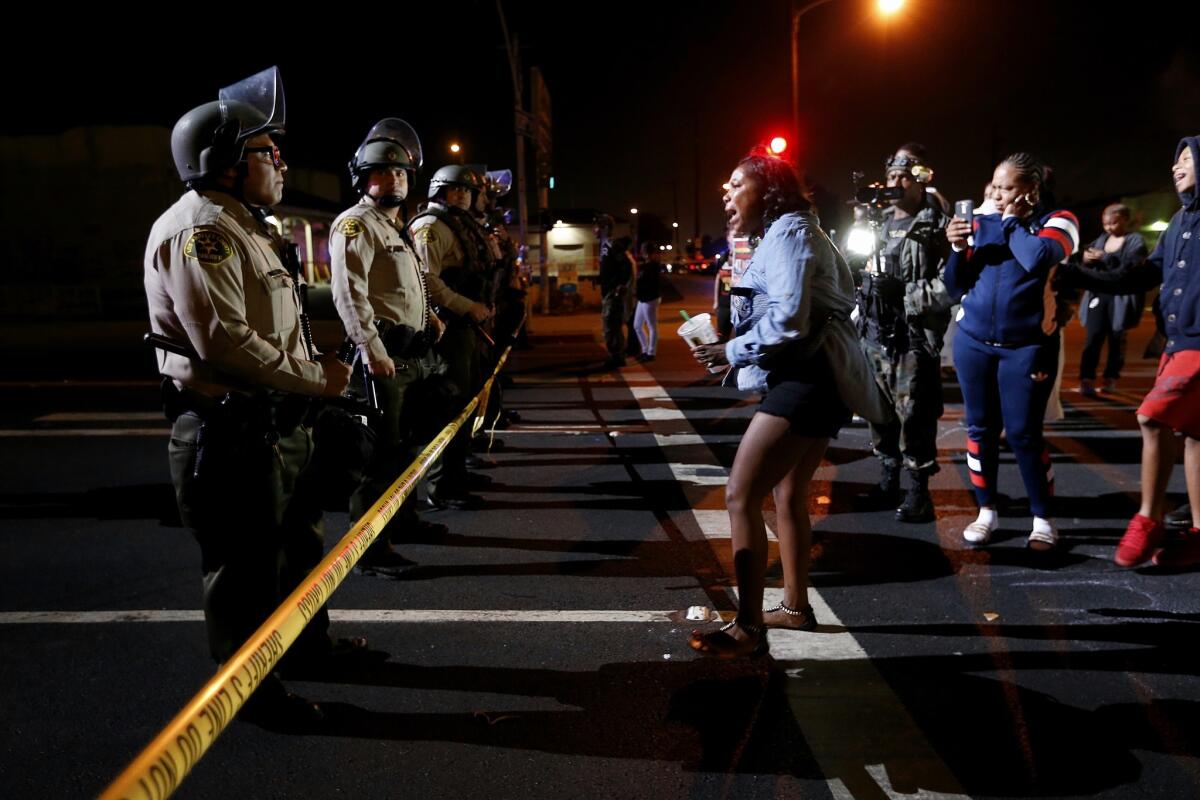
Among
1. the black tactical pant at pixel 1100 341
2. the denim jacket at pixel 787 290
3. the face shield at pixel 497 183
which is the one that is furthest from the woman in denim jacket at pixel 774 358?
the black tactical pant at pixel 1100 341

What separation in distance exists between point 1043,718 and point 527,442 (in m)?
5.66

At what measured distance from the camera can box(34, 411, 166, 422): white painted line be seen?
9594 mm

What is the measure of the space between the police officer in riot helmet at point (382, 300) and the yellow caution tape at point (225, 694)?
1.31 meters

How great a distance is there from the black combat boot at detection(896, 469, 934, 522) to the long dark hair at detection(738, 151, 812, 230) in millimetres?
2709

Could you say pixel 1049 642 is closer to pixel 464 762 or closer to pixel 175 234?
pixel 464 762

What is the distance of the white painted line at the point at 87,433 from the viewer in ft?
28.8

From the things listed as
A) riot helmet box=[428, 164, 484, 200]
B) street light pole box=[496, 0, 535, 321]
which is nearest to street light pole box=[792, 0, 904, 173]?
street light pole box=[496, 0, 535, 321]

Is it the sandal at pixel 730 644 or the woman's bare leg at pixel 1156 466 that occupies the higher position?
the woman's bare leg at pixel 1156 466

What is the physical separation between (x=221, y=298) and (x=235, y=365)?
0.23 metres

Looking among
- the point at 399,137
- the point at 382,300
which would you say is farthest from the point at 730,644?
the point at 399,137

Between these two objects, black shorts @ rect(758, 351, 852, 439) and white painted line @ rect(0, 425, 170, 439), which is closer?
black shorts @ rect(758, 351, 852, 439)

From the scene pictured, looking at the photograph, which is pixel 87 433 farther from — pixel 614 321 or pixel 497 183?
pixel 614 321

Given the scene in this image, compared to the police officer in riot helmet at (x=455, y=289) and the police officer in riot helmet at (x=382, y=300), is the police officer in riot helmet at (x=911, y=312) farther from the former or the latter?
the police officer in riot helmet at (x=382, y=300)

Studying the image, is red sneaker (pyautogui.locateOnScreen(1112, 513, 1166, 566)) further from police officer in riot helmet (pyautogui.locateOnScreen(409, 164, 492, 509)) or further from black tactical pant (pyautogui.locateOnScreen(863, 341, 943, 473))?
police officer in riot helmet (pyautogui.locateOnScreen(409, 164, 492, 509))
